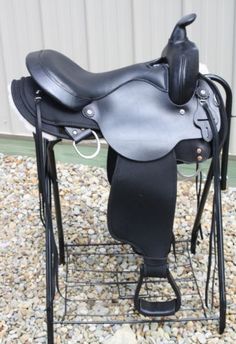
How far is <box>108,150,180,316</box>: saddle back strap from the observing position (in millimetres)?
1395

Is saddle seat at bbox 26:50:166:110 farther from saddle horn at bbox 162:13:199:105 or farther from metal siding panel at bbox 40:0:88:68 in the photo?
metal siding panel at bbox 40:0:88:68

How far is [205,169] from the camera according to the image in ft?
8.63

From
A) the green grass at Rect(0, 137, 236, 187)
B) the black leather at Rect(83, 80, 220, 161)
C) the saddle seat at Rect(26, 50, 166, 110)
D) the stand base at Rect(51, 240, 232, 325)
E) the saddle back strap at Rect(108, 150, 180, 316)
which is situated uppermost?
the saddle seat at Rect(26, 50, 166, 110)

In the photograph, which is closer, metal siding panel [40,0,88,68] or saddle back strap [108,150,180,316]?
saddle back strap [108,150,180,316]

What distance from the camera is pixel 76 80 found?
1.47 m

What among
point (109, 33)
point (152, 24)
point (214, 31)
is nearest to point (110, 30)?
point (109, 33)

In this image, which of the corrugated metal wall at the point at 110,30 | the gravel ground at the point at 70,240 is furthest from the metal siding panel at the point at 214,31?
the gravel ground at the point at 70,240

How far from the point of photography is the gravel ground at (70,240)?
63.6 inches

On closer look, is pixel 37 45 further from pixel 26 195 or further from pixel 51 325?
pixel 51 325

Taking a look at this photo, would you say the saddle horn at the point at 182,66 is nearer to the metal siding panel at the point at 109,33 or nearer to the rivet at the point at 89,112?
the rivet at the point at 89,112

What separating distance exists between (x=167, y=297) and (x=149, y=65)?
0.79m


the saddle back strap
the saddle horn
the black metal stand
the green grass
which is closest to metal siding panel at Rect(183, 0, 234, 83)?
the green grass

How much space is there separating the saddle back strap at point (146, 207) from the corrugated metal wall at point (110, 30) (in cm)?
124

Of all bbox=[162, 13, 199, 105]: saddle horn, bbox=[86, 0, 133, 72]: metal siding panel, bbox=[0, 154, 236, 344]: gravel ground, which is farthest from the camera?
bbox=[86, 0, 133, 72]: metal siding panel
